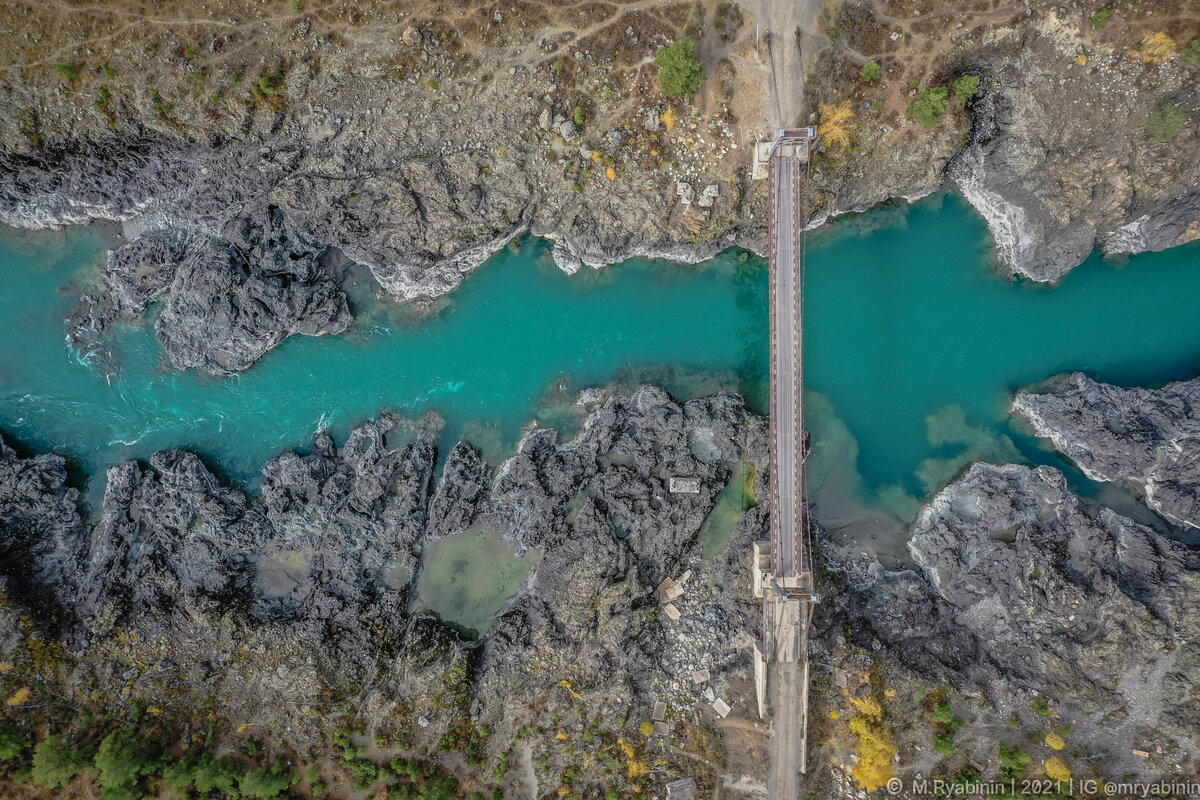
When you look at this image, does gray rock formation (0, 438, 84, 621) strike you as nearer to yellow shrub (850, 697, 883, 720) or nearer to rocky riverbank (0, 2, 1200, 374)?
rocky riverbank (0, 2, 1200, 374)

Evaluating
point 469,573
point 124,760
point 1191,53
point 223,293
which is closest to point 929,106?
point 1191,53

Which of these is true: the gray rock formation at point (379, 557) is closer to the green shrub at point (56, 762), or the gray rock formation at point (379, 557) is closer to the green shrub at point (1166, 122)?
the green shrub at point (56, 762)

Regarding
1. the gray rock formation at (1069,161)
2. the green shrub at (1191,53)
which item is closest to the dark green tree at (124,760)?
the gray rock formation at (1069,161)

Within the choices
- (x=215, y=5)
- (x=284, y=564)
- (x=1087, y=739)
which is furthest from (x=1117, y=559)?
(x=215, y=5)

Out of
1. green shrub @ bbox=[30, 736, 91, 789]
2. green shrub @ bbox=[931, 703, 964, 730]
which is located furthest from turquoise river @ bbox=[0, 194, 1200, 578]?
green shrub @ bbox=[30, 736, 91, 789]

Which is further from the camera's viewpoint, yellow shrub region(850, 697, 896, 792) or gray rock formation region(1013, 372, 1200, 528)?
gray rock formation region(1013, 372, 1200, 528)
